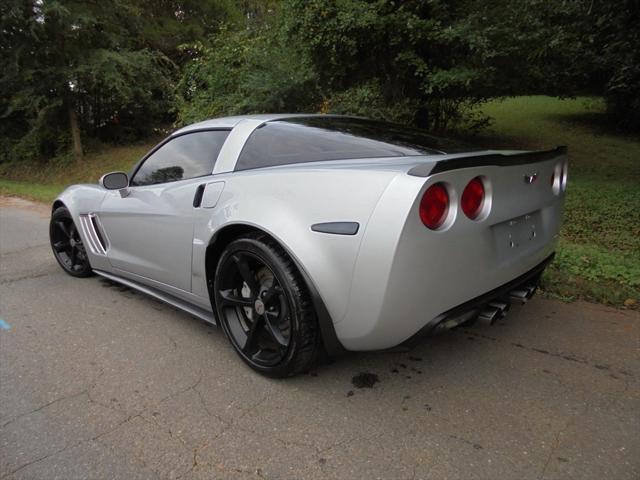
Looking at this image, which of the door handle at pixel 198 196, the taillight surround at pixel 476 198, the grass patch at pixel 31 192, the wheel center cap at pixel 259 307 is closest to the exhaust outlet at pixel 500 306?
the taillight surround at pixel 476 198

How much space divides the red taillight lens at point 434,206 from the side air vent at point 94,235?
289 centimetres

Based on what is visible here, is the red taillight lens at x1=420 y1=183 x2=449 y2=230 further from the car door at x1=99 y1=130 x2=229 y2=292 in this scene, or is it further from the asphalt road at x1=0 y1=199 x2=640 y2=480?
the car door at x1=99 y1=130 x2=229 y2=292

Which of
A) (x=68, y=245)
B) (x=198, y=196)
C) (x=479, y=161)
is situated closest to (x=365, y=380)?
(x=479, y=161)

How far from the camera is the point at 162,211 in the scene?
3244 mm

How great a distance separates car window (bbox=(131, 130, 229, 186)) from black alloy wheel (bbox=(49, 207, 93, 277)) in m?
1.18

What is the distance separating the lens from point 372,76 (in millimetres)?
8406

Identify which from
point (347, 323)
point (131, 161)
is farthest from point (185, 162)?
point (131, 161)

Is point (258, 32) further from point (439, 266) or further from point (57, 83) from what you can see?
point (439, 266)

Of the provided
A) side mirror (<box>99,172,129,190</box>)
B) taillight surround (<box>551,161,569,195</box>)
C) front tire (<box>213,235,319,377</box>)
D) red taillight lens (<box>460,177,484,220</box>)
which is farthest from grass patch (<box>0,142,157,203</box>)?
red taillight lens (<box>460,177,484,220</box>)

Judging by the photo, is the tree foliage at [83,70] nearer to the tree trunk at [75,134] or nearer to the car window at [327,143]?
the tree trunk at [75,134]

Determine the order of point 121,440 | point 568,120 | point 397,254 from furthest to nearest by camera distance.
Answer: point 568,120
point 121,440
point 397,254

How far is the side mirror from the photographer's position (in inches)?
144

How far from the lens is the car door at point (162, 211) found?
122 inches

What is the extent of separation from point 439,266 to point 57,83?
52.8ft
